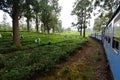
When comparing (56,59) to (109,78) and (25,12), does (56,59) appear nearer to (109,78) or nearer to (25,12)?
(109,78)

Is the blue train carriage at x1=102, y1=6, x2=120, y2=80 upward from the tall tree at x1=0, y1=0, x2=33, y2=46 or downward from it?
downward

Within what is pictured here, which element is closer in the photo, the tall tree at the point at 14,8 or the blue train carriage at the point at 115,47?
the blue train carriage at the point at 115,47

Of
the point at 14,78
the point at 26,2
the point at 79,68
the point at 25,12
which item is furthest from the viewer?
the point at 25,12

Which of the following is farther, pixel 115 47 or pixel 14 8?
pixel 14 8

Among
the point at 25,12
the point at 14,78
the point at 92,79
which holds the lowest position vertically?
the point at 92,79

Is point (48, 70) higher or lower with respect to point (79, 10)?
lower

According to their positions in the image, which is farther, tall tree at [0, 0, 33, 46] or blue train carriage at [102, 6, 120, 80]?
tall tree at [0, 0, 33, 46]

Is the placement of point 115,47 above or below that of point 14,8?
below

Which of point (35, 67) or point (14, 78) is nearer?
point (14, 78)

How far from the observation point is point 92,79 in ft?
24.8

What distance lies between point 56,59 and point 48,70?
1.79m

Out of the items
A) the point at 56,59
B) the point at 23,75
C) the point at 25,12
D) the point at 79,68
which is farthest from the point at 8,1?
the point at 23,75

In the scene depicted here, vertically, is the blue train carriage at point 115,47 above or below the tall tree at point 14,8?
below

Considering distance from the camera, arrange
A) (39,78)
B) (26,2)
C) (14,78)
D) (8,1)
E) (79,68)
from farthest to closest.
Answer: (26,2)
(8,1)
(79,68)
(39,78)
(14,78)
